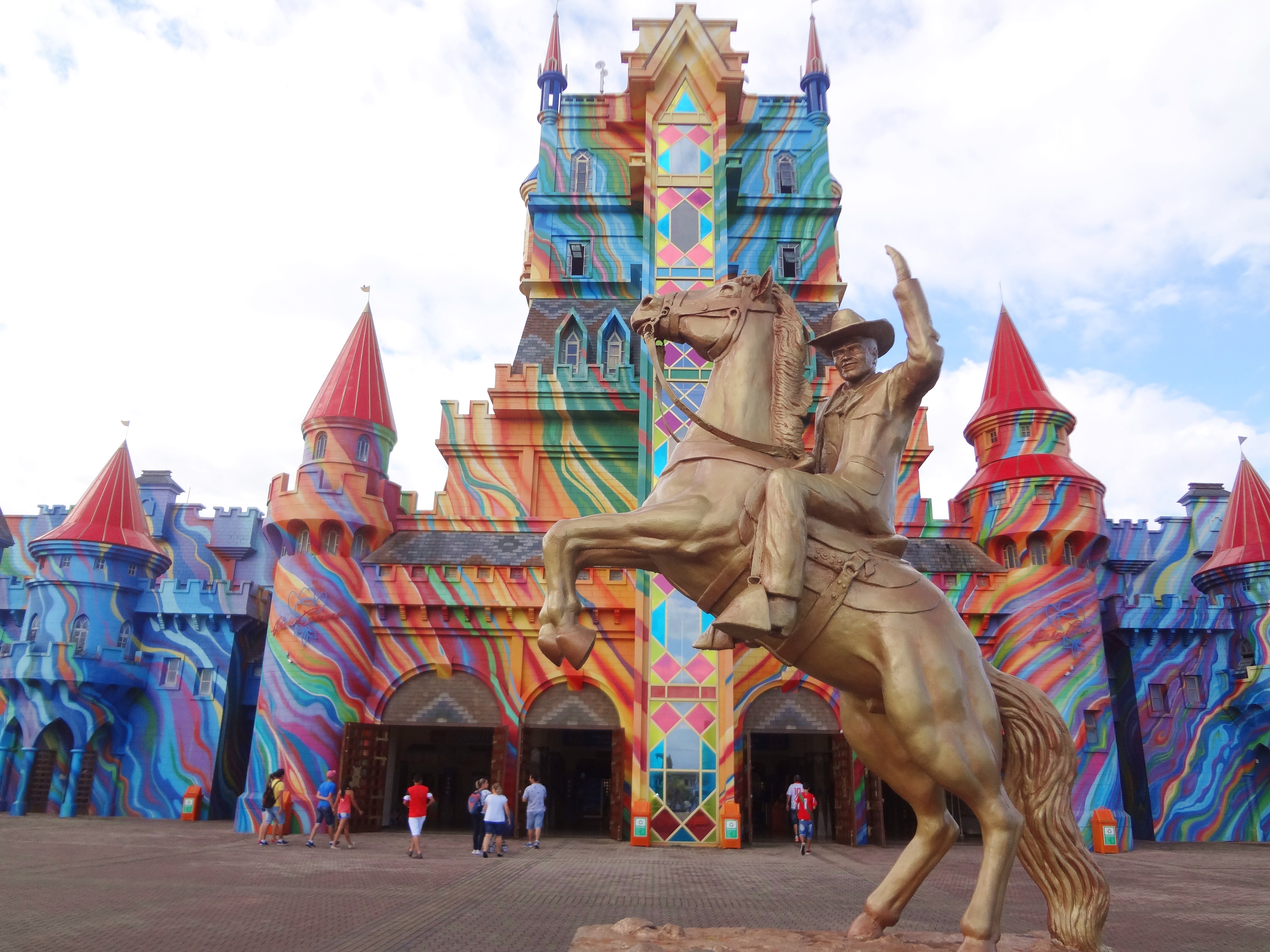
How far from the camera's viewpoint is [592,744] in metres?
27.7

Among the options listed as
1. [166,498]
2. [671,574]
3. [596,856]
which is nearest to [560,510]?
[596,856]

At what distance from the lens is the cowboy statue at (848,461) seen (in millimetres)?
4621

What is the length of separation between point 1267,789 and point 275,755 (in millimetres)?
26857

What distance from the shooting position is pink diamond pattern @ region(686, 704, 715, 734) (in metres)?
19.8

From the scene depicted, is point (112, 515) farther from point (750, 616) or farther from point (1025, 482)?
point (750, 616)

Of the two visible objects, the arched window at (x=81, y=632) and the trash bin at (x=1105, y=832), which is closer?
the trash bin at (x=1105, y=832)

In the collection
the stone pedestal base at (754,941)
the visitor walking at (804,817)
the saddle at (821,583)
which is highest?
the saddle at (821,583)

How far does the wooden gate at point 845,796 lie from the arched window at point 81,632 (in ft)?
69.6

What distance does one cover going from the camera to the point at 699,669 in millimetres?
20219

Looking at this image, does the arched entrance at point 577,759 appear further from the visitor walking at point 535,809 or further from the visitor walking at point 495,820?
the visitor walking at point 495,820

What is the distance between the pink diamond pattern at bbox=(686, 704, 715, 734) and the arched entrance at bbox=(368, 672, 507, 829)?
4521 mm

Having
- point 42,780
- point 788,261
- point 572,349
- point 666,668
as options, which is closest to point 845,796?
point 666,668

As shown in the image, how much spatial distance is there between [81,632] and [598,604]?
15.8m

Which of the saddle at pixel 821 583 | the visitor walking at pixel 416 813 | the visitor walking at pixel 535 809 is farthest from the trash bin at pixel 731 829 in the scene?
the saddle at pixel 821 583
